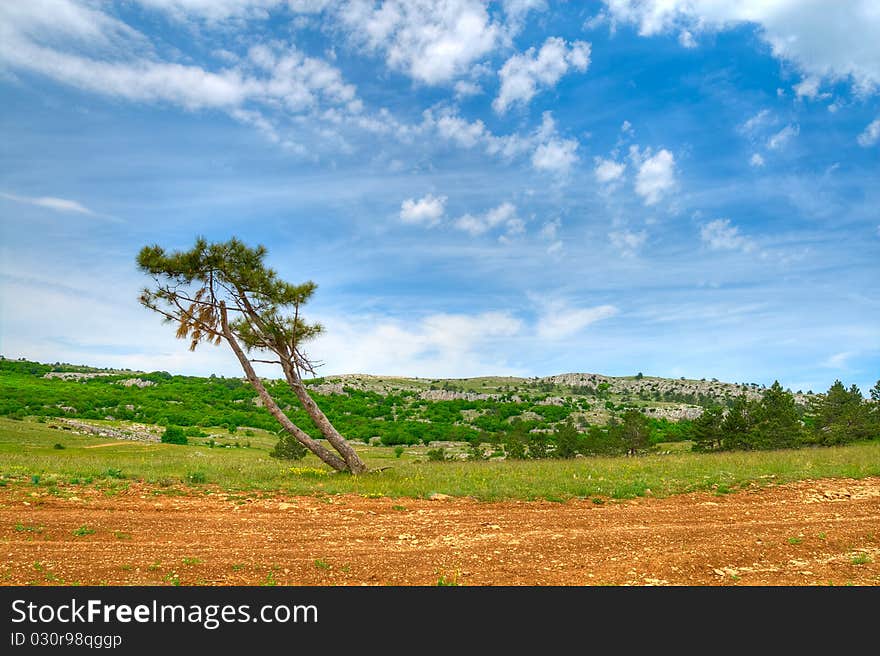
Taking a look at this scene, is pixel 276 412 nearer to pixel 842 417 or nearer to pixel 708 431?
pixel 708 431

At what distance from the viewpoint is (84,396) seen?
389 ft

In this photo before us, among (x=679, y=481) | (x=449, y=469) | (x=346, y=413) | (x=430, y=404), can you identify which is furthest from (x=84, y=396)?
(x=679, y=481)

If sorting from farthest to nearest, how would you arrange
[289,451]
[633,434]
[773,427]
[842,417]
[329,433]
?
1. [842,417]
2. [633,434]
3. [773,427]
4. [289,451]
5. [329,433]

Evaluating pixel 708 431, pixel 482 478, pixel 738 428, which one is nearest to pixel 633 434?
pixel 708 431

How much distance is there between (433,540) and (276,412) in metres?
12.1

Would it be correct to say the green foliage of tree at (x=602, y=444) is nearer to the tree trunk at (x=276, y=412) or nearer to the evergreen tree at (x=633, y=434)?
the evergreen tree at (x=633, y=434)

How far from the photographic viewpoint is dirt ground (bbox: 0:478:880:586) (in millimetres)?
8047

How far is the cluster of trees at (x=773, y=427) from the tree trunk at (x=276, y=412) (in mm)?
44197

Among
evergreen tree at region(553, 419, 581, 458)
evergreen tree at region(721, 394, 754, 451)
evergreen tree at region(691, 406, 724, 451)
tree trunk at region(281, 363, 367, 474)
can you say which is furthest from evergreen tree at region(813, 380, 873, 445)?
tree trunk at region(281, 363, 367, 474)

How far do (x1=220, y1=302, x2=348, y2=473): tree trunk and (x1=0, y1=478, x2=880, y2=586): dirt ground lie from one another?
19.1ft

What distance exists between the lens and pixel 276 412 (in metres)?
20.6

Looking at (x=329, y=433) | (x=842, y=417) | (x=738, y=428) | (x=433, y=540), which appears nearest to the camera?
(x=433, y=540)

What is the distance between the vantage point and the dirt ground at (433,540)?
8047 millimetres
